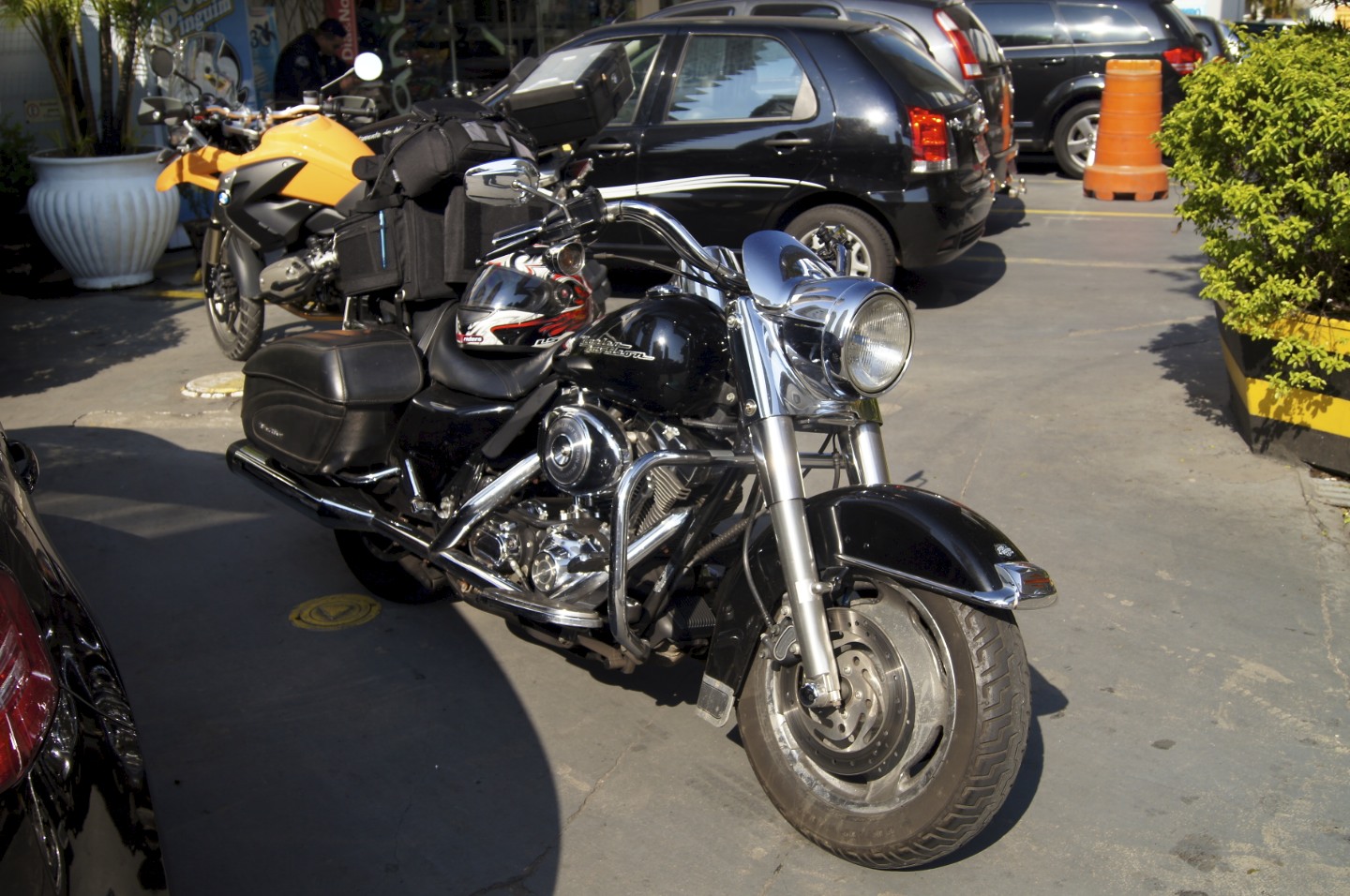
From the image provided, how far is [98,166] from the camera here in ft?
29.1

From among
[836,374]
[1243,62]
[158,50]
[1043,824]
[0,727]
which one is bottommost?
[1043,824]

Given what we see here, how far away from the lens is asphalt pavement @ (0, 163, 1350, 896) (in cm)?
316

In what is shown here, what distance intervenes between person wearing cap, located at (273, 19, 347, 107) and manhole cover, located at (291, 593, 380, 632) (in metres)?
7.14

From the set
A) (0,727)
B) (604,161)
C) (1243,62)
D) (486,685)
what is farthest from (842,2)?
(0,727)

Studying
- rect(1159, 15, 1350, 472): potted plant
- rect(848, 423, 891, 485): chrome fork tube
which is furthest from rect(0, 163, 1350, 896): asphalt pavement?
rect(848, 423, 891, 485): chrome fork tube

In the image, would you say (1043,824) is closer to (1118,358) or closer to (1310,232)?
(1310,232)

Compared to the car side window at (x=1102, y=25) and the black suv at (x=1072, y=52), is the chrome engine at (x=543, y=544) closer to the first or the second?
the black suv at (x=1072, y=52)

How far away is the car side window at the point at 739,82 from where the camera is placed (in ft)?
26.3

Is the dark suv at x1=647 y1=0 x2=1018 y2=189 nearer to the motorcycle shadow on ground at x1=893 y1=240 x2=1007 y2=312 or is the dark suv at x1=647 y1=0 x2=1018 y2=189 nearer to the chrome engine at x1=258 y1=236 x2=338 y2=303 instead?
the motorcycle shadow on ground at x1=893 y1=240 x2=1007 y2=312

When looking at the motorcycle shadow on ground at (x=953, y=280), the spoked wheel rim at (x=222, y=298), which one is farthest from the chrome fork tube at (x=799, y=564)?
the motorcycle shadow on ground at (x=953, y=280)

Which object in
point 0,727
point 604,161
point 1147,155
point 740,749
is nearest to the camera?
point 0,727

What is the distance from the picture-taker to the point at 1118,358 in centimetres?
720

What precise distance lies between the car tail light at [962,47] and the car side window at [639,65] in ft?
9.11

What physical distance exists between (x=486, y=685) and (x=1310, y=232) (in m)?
3.85
